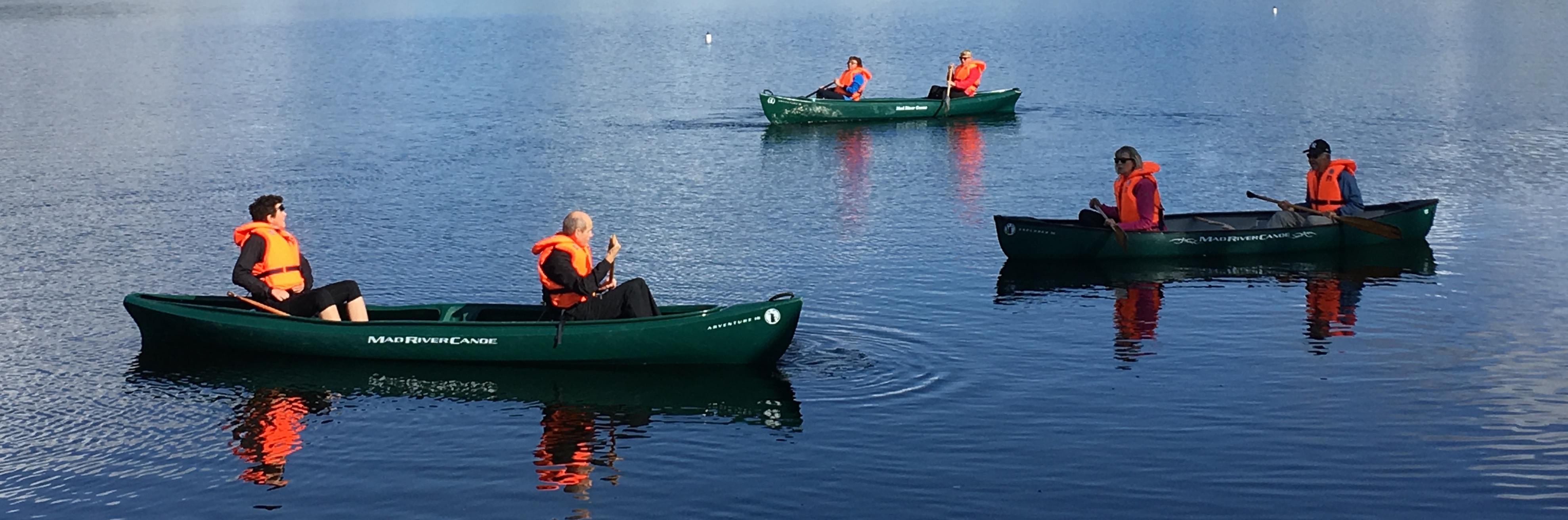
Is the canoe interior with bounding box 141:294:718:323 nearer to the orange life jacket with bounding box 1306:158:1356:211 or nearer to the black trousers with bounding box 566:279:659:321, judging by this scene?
the black trousers with bounding box 566:279:659:321

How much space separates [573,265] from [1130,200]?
847 centimetres

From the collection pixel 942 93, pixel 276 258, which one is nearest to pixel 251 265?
pixel 276 258

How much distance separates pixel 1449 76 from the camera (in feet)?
155

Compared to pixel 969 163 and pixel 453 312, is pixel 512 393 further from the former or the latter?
pixel 969 163

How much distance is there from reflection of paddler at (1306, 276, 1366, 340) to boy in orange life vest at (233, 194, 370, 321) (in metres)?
9.77

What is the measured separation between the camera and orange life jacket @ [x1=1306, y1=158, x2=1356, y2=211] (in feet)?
73.3

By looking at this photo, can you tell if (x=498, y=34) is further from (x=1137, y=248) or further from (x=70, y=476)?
(x=70, y=476)

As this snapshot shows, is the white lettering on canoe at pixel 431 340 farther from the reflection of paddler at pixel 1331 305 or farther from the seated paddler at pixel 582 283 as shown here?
the reflection of paddler at pixel 1331 305

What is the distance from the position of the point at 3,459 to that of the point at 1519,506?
11.7 m

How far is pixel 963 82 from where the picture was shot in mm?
39562

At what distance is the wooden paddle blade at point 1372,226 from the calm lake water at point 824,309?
1.05 feet

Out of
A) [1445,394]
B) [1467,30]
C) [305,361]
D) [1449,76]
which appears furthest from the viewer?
[1467,30]

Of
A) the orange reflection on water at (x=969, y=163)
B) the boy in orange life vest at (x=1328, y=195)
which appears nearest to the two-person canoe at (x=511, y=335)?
the boy in orange life vest at (x=1328, y=195)

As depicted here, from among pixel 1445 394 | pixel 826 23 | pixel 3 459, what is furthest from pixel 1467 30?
pixel 3 459
